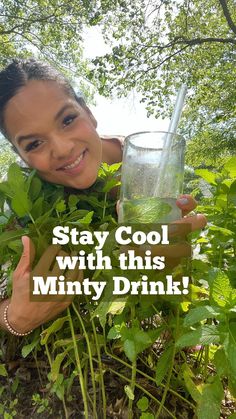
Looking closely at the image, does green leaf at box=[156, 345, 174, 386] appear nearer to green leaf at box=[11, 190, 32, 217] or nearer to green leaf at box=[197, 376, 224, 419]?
green leaf at box=[197, 376, 224, 419]

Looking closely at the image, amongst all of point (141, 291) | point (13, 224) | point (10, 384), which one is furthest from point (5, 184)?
point (10, 384)

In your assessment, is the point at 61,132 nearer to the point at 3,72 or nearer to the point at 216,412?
the point at 3,72

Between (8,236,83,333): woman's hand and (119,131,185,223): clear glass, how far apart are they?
0.55 feet

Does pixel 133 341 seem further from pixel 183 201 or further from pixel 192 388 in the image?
pixel 183 201

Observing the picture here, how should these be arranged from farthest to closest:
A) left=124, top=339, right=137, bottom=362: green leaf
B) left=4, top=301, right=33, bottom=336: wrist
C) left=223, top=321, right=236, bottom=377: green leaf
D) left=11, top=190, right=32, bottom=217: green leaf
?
1. left=4, top=301, right=33, bottom=336: wrist
2. left=11, top=190, right=32, bottom=217: green leaf
3. left=124, top=339, right=137, bottom=362: green leaf
4. left=223, top=321, right=236, bottom=377: green leaf

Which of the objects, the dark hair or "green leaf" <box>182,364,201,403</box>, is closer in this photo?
"green leaf" <box>182,364,201,403</box>

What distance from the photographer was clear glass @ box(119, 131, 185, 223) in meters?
0.79

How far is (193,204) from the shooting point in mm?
833

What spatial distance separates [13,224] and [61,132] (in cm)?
35

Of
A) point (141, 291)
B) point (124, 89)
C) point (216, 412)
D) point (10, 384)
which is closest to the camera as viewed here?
point (216, 412)

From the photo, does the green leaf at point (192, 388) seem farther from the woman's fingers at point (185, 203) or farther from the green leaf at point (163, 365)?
the woman's fingers at point (185, 203)

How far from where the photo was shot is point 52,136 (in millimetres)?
1148

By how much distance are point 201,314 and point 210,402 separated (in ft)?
0.48

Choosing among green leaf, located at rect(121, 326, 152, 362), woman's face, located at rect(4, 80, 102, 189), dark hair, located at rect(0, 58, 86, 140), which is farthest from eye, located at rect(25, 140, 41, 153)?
green leaf, located at rect(121, 326, 152, 362)
